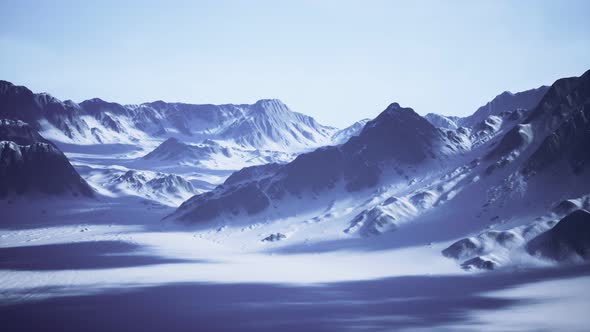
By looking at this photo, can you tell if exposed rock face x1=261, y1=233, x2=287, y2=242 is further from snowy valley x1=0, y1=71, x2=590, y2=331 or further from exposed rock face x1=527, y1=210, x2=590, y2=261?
exposed rock face x1=527, y1=210, x2=590, y2=261

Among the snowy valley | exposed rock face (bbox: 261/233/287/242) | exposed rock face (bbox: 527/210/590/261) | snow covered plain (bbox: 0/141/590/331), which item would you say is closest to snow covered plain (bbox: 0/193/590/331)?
snow covered plain (bbox: 0/141/590/331)

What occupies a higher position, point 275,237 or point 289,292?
point 275,237

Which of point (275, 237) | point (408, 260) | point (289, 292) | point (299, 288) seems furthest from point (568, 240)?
point (275, 237)

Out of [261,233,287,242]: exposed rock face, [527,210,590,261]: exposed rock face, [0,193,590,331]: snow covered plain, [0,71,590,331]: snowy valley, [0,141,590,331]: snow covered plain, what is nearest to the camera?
[0,193,590,331]: snow covered plain

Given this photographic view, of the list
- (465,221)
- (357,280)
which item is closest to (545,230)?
(465,221)

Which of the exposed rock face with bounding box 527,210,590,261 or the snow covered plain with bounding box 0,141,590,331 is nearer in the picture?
the snow covered plain with bounding box 0,141,590,331

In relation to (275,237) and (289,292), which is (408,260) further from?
(275,237)

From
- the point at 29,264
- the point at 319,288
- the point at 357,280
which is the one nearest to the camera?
the point at 319,288

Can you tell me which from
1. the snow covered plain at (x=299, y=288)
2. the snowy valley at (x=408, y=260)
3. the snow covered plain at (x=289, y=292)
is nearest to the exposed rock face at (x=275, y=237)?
the snowy valley at (x=408, y=260)

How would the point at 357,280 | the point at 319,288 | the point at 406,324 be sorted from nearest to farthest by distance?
the point at 406,324, the point at 319,288, the point at 357,280

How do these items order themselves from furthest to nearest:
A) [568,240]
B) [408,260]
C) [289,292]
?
[408,260] → [568,240] → [289,292]

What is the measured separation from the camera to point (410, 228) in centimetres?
17325

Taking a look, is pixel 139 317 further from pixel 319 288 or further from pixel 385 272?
pixel 385 272

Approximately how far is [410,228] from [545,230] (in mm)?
49562
